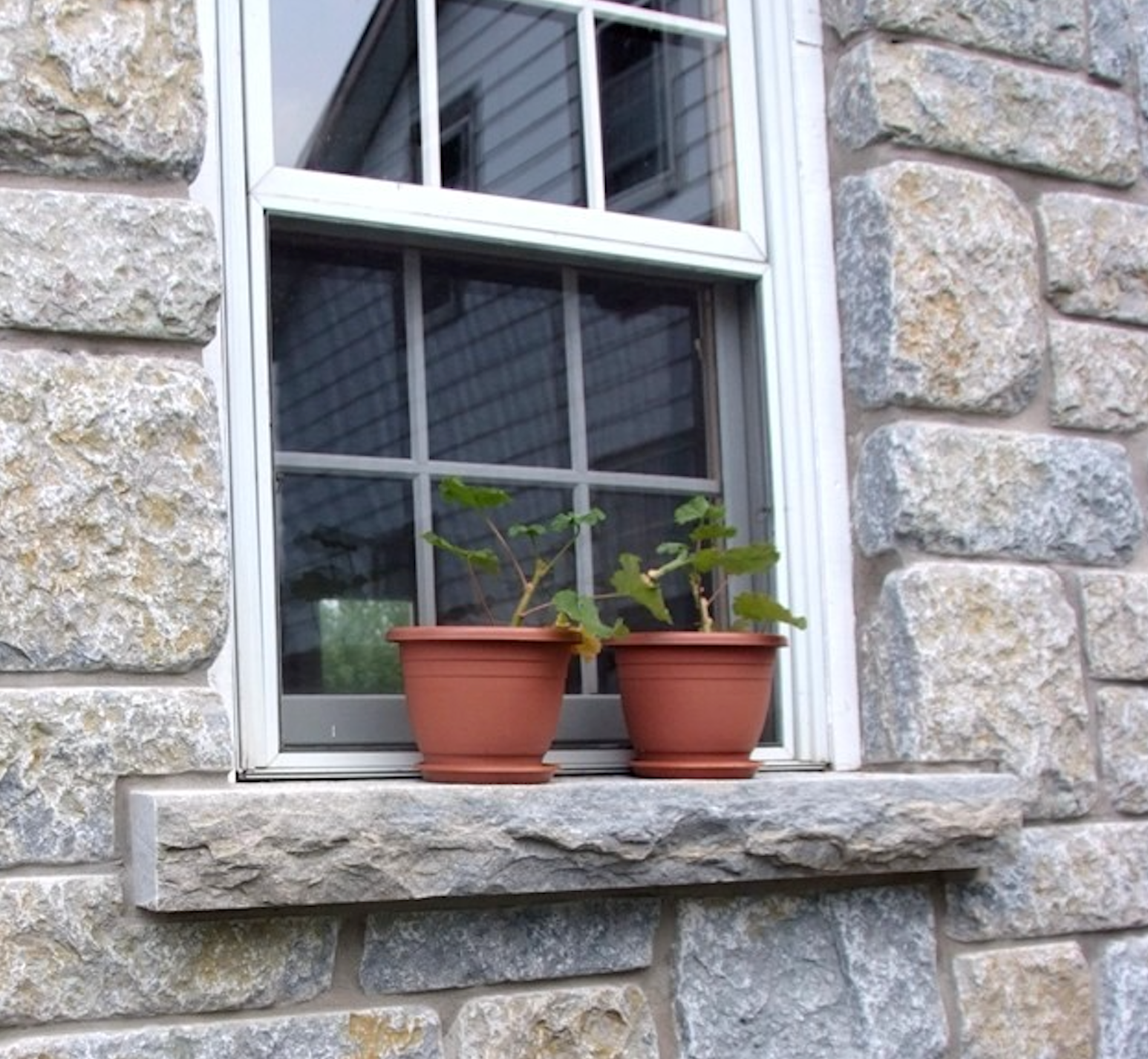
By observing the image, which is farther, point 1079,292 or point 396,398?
point 1079,292

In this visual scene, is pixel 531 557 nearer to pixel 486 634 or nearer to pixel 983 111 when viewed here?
pixel 486 634

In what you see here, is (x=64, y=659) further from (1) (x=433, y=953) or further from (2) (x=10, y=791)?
(1) (x=433, y=953)

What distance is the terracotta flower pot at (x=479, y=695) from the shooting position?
2303 millimetres

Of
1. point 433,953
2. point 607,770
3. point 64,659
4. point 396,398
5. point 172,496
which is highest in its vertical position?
point 396,398

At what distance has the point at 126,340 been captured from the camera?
2141mm

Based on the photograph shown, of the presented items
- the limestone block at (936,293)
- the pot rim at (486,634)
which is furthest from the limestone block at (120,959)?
the limestone block at (936,293)

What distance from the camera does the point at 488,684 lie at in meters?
2.31

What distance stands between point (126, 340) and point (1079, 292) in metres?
1.48

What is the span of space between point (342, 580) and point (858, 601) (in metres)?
0.77

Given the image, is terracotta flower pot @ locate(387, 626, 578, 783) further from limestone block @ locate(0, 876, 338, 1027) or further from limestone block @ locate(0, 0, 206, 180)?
limestone block @ locate(0, 0, 206, 180)

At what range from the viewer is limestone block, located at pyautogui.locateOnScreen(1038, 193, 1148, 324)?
2.81 m

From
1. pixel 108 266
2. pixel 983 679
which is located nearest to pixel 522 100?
pixel 108 266

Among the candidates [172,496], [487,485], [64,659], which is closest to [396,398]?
[487,485]

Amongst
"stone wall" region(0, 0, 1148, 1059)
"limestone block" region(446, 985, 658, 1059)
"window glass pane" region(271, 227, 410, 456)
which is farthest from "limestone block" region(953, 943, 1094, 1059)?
"window glass pane" region(271, 227, 410, 456)
